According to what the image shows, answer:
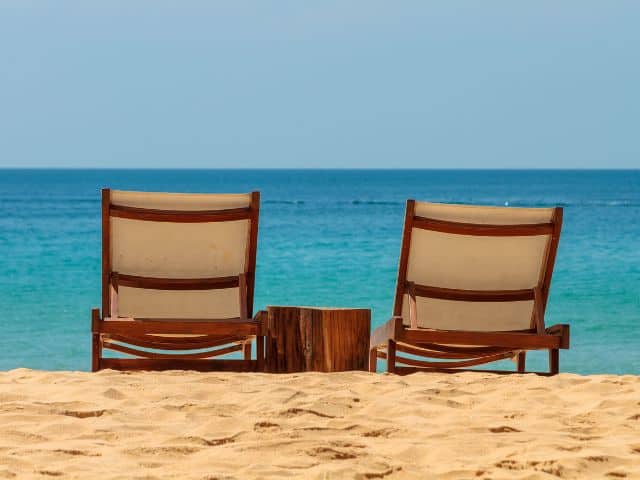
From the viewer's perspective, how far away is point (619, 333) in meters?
9.89

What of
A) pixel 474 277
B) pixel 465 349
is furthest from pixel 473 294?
pixel 465 349

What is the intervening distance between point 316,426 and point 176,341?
4.81ft

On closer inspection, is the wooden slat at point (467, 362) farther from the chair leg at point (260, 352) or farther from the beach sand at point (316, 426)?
the chair leg at point (260, 352)

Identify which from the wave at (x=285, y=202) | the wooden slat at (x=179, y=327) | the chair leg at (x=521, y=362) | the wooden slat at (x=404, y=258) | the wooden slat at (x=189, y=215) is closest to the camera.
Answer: the wooden slat at (x=179, y=327)

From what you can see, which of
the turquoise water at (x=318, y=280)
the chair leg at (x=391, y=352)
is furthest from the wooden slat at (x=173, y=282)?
the turquoise water at (x=318, y=280)

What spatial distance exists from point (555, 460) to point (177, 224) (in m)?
2.16

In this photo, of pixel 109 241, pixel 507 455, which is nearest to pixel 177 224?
Answer: pixel 109 241

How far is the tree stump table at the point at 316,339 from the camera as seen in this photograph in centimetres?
409

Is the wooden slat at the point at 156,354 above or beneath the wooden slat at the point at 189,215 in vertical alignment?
beneath

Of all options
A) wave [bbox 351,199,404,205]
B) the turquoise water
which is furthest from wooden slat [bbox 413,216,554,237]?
wave [bbox 351,199,404,205]

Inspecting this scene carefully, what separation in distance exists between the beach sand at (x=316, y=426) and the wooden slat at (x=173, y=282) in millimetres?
485

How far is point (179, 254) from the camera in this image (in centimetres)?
448

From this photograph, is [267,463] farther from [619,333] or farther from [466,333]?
[619,333]

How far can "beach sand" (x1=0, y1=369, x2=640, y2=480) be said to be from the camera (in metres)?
2.67
